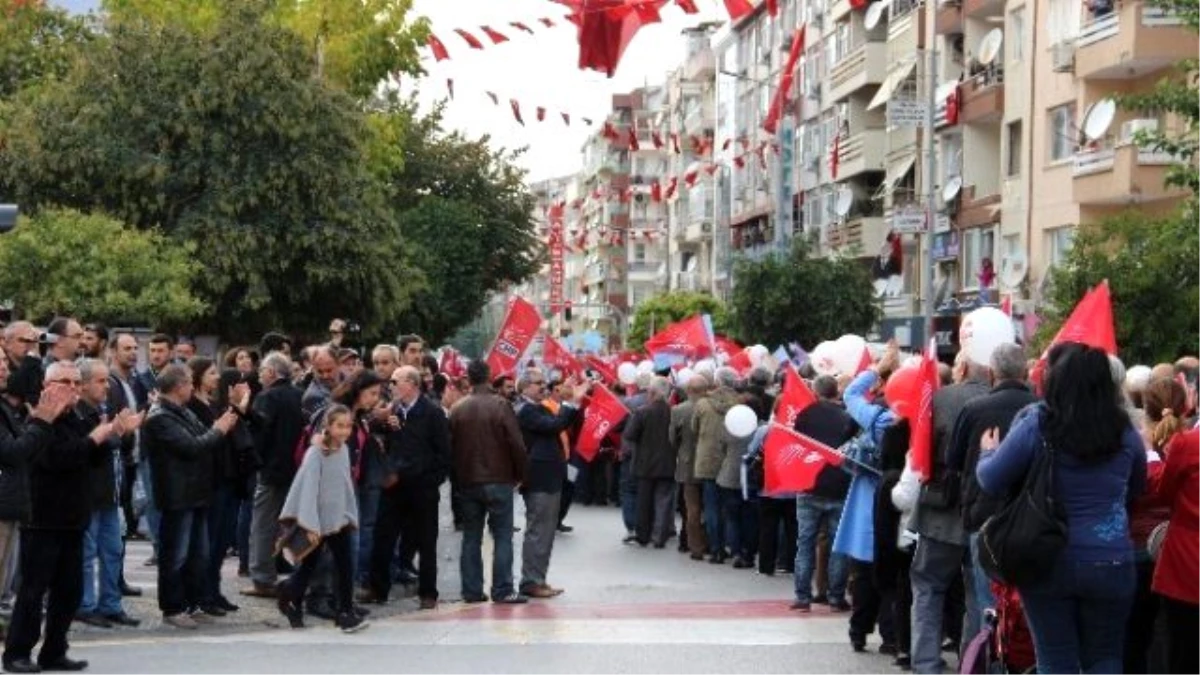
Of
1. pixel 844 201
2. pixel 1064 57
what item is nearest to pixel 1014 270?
pixel 1064 57

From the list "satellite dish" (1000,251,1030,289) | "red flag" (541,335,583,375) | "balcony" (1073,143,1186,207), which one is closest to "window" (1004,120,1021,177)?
"satellite dish" (1000,251,1030,289)

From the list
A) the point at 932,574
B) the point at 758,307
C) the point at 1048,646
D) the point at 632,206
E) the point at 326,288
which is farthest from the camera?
the point at 632,206

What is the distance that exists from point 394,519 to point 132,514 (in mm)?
4193

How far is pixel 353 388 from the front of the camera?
1554cm

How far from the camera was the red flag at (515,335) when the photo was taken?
25.3 meters

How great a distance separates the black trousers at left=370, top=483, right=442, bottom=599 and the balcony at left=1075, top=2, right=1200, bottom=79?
24549 millimetres

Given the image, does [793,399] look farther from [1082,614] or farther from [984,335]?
[1082,614]

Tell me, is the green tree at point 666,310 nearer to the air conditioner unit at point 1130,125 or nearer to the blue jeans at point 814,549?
the air conditioner unit at point 1130,125

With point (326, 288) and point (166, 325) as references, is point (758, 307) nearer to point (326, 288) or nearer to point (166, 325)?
point (326, 288)

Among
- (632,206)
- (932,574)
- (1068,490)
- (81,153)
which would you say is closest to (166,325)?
(81,153)

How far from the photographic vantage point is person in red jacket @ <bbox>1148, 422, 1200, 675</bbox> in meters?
9.59

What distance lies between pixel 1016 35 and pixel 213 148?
58.1ft

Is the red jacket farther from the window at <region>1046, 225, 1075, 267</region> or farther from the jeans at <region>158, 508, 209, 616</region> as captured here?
the window at <region>1046, 225, 1075, 267</region>

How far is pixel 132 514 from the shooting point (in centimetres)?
2020
